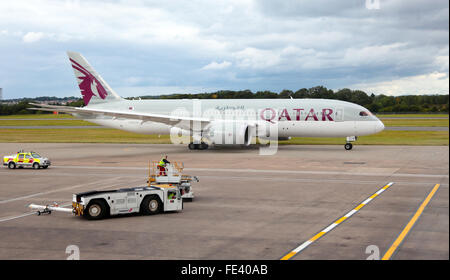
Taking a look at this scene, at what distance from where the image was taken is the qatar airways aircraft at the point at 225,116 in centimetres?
4125

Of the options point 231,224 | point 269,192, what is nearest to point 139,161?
point 269,192

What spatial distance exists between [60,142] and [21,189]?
3455 centimetres

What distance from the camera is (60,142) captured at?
2240 inches

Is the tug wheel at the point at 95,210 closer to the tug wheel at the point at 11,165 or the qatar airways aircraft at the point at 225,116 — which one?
the tug wheel at the point at 11,165

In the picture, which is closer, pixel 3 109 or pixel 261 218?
→ pixel 261 218

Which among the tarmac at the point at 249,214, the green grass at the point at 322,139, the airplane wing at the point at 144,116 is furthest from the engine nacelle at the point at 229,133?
the green grass at the point at 322,139

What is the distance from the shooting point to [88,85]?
50.4 meters

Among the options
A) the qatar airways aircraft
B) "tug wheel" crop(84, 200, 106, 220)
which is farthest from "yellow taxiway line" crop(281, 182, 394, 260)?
the qatar airways aircraft

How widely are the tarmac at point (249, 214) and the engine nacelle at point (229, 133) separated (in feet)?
21.6

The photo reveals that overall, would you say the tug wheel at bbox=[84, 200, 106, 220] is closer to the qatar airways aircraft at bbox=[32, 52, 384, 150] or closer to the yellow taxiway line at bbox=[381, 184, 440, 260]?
the yellow taxiway line at bbox=[381, 184, 440, 260]

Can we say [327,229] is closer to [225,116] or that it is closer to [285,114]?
[285,114]

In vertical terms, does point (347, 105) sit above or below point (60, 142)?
above
